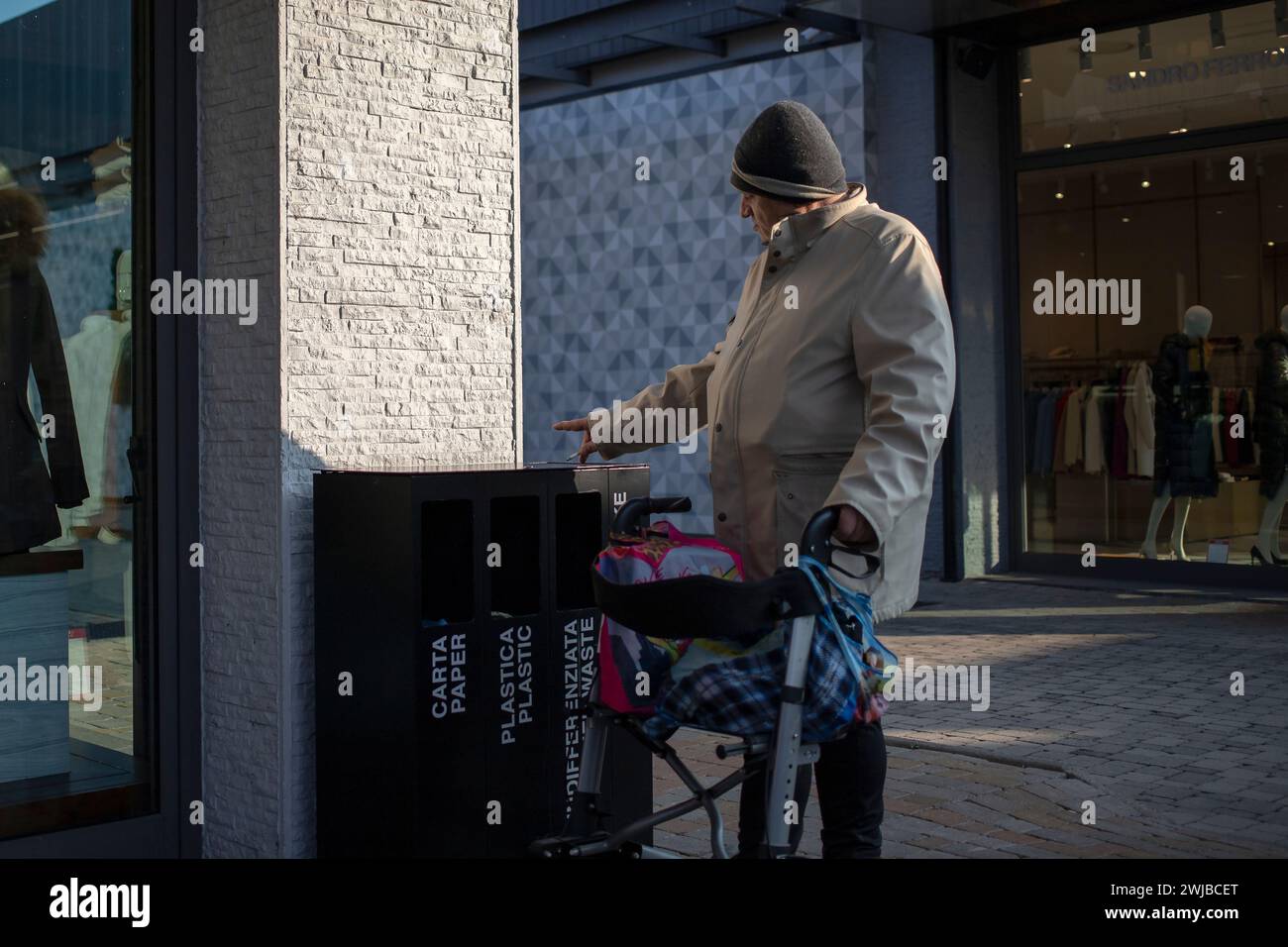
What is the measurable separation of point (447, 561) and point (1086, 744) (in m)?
3.30

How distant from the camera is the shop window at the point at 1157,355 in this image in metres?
11.0

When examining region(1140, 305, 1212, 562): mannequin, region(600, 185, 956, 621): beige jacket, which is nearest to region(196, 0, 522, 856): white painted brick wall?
region(600, 185, 956, 621): beige jacket

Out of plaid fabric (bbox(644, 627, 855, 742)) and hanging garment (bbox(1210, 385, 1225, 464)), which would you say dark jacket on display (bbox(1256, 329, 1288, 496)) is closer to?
hanging garment (bbox(1210, 385, 1225, 464))

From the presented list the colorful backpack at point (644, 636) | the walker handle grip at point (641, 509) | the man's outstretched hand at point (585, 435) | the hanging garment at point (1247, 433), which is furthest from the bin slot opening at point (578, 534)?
the hanging garment at point (1247, 433)

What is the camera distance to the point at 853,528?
10.2 ft

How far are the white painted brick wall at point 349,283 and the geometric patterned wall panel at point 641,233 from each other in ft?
26.8

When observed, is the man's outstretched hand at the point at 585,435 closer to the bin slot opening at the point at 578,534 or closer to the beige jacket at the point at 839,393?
the bin slot opening at the point at 578,534

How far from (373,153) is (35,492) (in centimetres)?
→ 137

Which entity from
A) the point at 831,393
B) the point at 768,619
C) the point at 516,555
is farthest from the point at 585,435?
the point at 768,619

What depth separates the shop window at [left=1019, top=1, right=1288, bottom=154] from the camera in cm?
1086

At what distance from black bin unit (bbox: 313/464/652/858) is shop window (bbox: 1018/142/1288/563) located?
26.9ft

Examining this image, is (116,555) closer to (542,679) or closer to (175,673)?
(175,673)

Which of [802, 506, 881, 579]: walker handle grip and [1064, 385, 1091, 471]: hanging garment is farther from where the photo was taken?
[1064, 385, 1091, 471]: hanging garment
